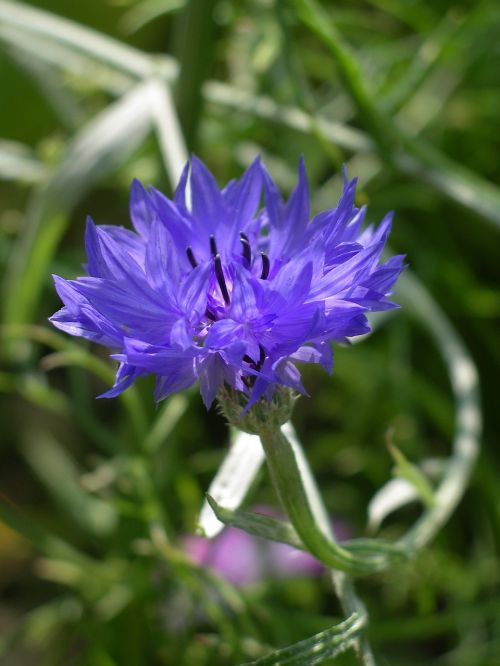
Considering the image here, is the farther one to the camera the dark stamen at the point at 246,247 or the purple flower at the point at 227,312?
the dark stamen at the point at 246,247

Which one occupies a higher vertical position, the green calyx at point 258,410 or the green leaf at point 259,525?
the green calyx at point 258,410

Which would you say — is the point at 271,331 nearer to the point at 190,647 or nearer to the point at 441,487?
the point at 441,487

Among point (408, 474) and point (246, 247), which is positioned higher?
point (246, 247)

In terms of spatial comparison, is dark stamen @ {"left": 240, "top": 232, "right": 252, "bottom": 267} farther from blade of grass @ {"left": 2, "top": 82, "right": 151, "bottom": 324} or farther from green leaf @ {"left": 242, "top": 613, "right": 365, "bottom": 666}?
blade of grass @ {"left": 2, "top": 82, "right": 151, "bottom": 324}

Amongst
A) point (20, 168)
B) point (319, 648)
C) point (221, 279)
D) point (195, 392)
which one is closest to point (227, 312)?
point (221, 279)

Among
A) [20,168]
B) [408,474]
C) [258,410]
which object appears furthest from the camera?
[20,168]

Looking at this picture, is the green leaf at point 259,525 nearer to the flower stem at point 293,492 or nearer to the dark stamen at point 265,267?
the flower stem at point 293,492

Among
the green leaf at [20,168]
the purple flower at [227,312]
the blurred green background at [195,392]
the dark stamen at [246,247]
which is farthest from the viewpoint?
the green leaf at [20,168]

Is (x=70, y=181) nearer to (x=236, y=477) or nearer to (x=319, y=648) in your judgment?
(x=236, y=477)

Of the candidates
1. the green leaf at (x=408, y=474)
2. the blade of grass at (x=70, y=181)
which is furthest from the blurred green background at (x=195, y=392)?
the green leaf at (x=408, y=474)

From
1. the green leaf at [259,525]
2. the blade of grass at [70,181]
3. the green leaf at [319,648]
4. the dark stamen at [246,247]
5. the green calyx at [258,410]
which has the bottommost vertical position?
the green leaf at [319,648]
